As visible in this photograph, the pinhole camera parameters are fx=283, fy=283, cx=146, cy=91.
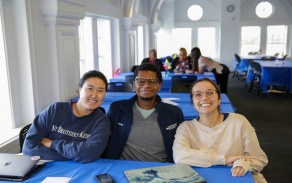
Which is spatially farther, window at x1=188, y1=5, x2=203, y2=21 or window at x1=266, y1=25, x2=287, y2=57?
window at x1=188, y1=5, x2=203, y2=21

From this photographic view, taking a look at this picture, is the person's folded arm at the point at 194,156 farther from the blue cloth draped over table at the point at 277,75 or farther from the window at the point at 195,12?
the window at the point at 195,12

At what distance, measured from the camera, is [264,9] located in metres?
12.4

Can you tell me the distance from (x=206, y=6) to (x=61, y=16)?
414 inches

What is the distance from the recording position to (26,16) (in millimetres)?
2740

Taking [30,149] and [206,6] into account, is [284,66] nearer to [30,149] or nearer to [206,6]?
[206,6]

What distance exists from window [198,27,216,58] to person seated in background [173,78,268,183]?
11.3m

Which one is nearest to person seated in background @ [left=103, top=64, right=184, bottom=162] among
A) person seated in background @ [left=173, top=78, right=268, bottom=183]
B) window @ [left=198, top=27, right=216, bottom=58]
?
person seated in background @ [left=173, top=78, right=268, bottom=183]

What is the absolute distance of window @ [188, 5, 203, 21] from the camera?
41.8ft

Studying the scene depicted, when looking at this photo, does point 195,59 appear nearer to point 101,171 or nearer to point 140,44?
point 140,44

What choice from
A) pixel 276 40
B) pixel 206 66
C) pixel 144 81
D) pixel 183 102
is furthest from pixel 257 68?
pixel 144 81

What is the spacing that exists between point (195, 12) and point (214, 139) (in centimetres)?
1173

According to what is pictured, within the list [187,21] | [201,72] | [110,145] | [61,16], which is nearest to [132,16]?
[201,72]

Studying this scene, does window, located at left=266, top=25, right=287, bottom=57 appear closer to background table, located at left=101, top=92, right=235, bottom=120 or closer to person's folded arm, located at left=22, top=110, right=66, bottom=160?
background table, located at left=101, top=92, right=235, bottom=120

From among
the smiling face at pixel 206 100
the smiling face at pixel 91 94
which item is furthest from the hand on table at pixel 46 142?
the smiling face at pixel 206 100
